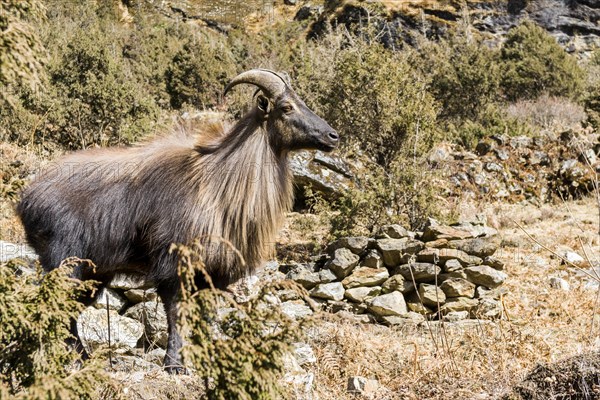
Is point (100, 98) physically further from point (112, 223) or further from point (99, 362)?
point (99, 362)

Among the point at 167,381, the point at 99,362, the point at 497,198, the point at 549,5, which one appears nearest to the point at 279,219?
the point at 167,381

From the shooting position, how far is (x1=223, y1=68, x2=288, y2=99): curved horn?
15.5 ft

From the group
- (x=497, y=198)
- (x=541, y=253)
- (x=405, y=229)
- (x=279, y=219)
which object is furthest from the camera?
(x=497, y=198)

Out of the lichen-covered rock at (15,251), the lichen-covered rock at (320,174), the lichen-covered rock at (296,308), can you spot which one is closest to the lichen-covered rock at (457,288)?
the lichen-covered rock at (296,308)

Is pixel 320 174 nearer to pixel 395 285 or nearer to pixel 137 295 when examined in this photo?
pixel 395 285

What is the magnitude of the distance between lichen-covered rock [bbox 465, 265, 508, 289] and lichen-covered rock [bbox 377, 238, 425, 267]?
64 cm

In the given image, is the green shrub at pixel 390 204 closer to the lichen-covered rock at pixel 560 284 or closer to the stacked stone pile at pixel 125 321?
the lichen-covered rock at pixel 560 284

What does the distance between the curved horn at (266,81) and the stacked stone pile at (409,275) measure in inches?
113

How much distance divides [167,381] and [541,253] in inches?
263

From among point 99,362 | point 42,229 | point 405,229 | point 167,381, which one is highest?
point 99,362

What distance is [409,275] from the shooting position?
278 inches

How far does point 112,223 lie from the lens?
4.38 meters

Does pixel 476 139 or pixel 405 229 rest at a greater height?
pixel 405 229

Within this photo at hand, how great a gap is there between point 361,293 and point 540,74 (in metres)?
21.3
